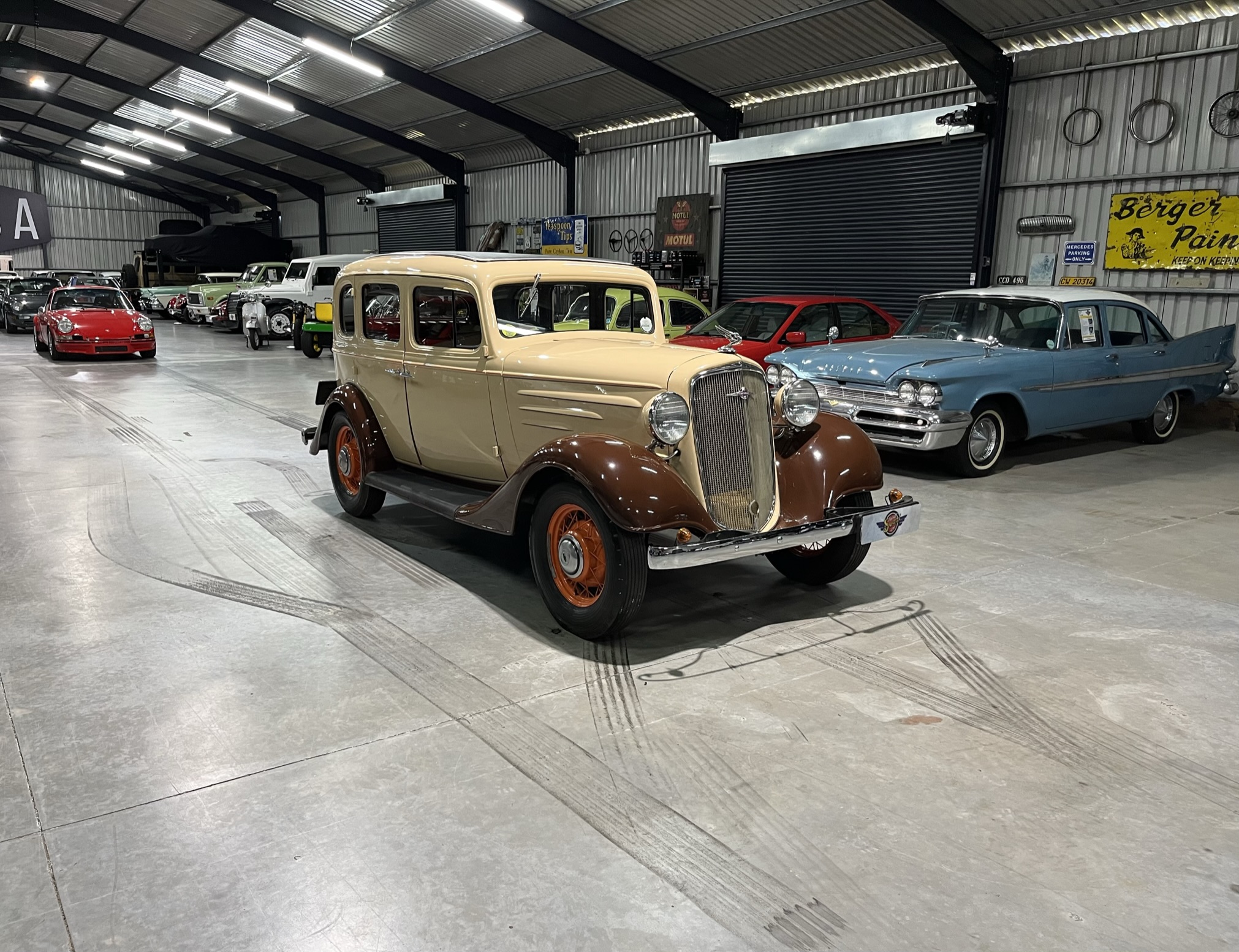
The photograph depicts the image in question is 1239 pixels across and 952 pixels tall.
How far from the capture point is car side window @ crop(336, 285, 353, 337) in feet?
21.1

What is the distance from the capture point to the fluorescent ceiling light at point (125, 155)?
3288cm

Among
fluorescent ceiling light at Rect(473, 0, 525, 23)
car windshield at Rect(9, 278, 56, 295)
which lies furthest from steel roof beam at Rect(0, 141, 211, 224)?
fluorescent ceiling light at Rect(473, 0, 525, 23)

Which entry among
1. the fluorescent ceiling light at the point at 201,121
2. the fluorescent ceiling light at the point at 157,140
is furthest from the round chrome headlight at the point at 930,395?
the fluorescent ceiling light at the point at 157,140

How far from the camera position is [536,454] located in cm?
433

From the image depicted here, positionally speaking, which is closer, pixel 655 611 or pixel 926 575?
pixel 655 611

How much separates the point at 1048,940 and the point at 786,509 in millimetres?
2465

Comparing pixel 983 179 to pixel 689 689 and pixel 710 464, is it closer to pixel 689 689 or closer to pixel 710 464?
pixel 710 464

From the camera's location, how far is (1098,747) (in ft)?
10.9

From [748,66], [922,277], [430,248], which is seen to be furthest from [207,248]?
[922,277]

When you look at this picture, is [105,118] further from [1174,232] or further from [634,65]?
[1174,232]

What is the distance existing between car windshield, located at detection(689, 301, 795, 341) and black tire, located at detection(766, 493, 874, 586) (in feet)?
18.6

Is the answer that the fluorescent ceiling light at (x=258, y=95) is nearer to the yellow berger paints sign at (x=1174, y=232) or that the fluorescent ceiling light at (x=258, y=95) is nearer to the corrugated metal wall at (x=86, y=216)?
the yellow berger paints sign at (x=1174, y=232)

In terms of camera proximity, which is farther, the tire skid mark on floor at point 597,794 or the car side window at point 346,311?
the car side window at point 346,311

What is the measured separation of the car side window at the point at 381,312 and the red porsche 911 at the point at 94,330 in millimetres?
12459
